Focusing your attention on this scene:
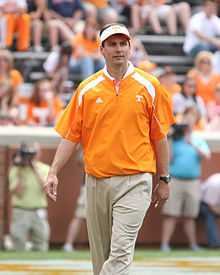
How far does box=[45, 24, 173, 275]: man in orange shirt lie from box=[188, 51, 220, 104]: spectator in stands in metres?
10.1

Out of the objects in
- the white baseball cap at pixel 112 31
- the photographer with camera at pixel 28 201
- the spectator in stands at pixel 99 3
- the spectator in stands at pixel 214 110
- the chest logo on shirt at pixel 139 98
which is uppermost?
the spectator in stands at pixel 99 3

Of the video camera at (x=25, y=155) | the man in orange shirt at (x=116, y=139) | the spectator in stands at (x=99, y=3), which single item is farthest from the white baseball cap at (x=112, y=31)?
the spectator in stands at (x=99, y=3)

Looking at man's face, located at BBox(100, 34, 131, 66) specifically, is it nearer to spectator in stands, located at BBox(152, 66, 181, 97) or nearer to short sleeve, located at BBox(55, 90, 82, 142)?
short sleeve, located at BBox(55, 90, 82, 142)

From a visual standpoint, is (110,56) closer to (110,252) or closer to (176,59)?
(110,252)

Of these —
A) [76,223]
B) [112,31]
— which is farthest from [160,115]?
[76,223]

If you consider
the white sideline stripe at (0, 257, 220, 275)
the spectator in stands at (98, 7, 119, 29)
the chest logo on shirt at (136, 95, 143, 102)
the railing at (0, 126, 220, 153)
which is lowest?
the white sideline stripe at (0, 257, 220, 275)

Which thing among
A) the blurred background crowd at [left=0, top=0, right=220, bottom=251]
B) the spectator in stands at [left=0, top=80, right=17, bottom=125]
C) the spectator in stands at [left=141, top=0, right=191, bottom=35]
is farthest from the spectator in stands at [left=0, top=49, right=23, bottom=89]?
the spectator in stands at [left=141, top=0, right=191, bottom=35]

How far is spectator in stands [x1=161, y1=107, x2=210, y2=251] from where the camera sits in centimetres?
1476

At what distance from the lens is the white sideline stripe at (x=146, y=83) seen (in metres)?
7.56

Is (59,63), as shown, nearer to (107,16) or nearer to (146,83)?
(107,16)

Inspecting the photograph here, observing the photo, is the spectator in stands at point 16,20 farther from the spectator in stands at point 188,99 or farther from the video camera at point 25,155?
the video camera at point 25,155

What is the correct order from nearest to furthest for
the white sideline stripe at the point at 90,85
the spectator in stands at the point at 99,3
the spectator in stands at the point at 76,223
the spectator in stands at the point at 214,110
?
the white sideline stripe at the point at 90,85
the spectator in stands at the point at 76,223
the spectator in stands at the point at 214,110
the spectator in stands at the point at 99,3

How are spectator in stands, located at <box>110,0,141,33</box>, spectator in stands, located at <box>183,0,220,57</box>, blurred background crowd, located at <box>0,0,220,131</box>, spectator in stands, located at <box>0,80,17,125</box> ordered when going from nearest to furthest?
spectator in stands, located at <box>0,80,17,125</box> → blurred background crowd, located at <box>0,0,220,131</box> → spectator in stands, located at <box>183,0,220,57</box> → spectator in stands, located at <box>110,0,141,33</box>

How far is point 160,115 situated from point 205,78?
10283 millimetres
